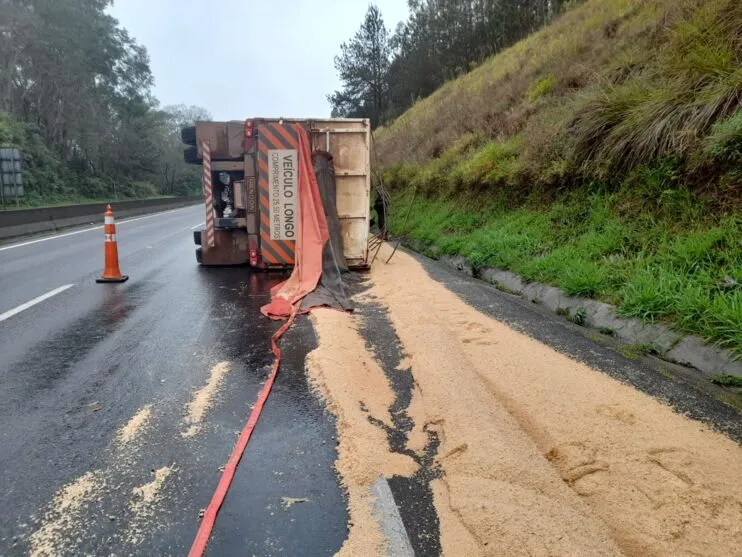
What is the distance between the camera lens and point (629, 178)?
230 inches

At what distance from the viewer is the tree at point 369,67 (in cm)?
4006

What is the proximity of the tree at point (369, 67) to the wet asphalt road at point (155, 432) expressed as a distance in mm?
36394

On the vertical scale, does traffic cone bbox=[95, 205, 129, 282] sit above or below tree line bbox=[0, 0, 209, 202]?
below

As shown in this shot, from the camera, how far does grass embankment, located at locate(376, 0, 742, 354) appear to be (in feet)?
14.1

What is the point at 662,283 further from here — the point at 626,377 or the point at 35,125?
the point at 35,125

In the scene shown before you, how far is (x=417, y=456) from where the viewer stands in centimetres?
252

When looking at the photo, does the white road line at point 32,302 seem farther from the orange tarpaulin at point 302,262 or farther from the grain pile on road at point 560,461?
the grain pile on road at point 560,461

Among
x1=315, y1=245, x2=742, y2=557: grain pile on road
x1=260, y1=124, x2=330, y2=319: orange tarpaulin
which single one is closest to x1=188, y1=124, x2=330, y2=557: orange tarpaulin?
x1=260, y1=124, x2=330, y2=319: orange tarpaulin

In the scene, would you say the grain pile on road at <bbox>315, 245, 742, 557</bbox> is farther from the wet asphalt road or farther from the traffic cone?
the traffic cone

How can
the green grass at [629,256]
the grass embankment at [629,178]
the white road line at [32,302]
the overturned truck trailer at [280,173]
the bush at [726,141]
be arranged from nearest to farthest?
the green grass at [629,256] → the grass embankment at [629,178] → the bush at [726,141] → the white road line at [32,302] → the overturned truck trailer at [280,173]

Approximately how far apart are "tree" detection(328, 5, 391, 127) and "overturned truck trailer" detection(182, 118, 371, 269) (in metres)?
32.8

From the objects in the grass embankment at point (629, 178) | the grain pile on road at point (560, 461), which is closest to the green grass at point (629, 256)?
the grass embankment at point (629, 178)

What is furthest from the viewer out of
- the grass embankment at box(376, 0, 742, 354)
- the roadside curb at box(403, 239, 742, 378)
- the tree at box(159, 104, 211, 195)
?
the tree at box(159, 104, 211, 195)

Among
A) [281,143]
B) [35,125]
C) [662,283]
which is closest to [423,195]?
[281,143]
